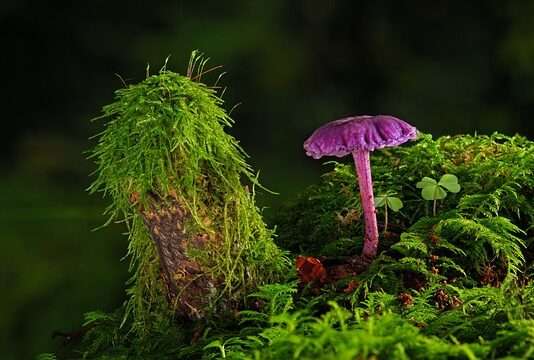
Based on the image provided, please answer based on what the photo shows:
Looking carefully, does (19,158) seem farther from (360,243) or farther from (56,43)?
(360,243)

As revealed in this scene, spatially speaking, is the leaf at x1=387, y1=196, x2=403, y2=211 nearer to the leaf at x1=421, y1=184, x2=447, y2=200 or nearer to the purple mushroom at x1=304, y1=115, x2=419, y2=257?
the leaf at x1=421, y1=184, x2=447, y2=200

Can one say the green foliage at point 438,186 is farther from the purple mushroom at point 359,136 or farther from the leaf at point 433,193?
the purple mushroom at point 359,136

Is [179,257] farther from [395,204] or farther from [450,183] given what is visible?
[450,183]

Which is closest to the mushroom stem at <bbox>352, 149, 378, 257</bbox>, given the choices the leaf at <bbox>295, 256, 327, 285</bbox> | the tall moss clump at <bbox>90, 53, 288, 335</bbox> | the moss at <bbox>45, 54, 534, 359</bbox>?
the moss at <bbox>45, 54, 534, 359</bbox>

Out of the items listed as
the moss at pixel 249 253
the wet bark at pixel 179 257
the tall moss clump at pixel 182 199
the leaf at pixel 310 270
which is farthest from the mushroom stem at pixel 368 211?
the wet bark at pixel 179 257

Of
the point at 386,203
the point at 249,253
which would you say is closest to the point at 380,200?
the point at 386,203

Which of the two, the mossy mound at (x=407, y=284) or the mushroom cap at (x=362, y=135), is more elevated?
the mushroom cap at (x=362, y=135)
